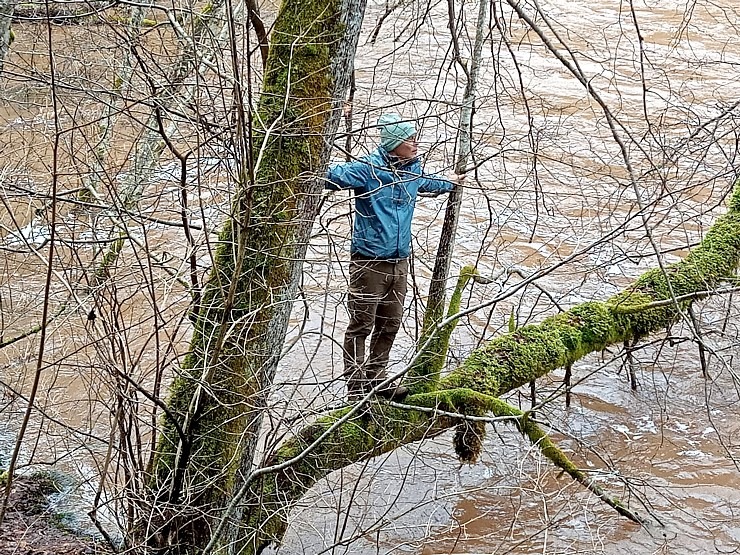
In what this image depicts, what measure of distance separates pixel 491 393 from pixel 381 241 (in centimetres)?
134

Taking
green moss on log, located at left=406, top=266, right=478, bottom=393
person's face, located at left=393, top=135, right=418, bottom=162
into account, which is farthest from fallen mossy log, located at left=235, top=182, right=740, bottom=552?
person's face, located at left=393, top=135, right=418, bottom=162

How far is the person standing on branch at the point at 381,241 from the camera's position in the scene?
507 cm

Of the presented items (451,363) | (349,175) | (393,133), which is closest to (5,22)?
(349,175)

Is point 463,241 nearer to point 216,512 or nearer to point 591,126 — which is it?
point 591,126

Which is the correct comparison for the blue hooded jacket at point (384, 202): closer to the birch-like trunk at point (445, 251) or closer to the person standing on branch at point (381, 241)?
the person standing on branch at point (381, 241)

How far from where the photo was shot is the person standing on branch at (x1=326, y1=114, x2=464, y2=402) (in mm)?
5070

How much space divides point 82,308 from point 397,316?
260cm

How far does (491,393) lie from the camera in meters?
5.72

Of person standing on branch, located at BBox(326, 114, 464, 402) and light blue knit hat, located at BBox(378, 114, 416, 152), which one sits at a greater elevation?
light blue knit hat, located at BBox(378, 114, 416, 152)

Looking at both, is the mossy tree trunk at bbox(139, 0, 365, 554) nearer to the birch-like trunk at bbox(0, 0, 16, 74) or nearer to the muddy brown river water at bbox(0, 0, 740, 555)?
the muddy brown river water at bbox(0, 0, 740, 555)

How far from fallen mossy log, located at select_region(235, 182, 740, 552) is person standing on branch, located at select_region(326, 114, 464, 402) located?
0.80ft

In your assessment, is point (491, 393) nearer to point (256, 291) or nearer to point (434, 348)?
point (434, 348)

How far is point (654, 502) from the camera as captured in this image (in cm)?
661

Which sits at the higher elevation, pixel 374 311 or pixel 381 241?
pixel 381 241
